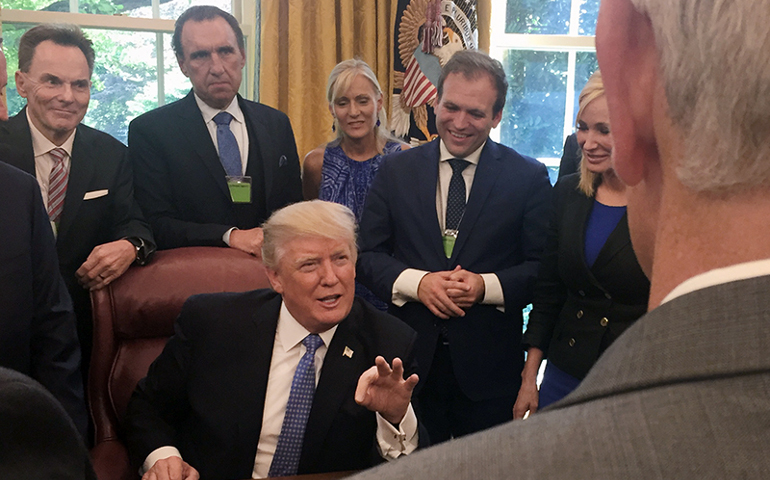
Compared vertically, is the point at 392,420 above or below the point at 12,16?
below

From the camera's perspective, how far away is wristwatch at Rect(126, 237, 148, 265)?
87.8 inches

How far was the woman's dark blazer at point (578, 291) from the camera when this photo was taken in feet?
6.30

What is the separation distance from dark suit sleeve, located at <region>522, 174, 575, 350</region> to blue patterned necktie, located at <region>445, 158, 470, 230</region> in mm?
328

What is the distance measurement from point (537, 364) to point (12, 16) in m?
3.26

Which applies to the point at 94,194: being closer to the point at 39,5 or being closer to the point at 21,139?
the point at 21,139

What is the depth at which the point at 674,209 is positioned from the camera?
1.48ft

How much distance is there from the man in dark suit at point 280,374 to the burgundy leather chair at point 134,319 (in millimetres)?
173

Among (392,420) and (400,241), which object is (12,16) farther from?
(392,420)

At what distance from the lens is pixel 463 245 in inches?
92.4

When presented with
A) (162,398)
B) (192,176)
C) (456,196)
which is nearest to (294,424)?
(162,398)

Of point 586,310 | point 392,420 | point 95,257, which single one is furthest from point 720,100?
point 95,257

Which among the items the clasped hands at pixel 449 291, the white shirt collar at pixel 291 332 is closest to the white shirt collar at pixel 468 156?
the clasped hands at pixel 449 291

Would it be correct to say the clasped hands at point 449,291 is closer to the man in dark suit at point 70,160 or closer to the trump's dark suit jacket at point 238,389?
the trump's dark suit jacket at point 238,389

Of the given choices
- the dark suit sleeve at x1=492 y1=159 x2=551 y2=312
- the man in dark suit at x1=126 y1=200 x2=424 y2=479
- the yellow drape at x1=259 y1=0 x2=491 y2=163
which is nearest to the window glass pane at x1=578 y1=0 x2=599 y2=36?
the yellow drape at x1=259 y1=0 x2=491 y2=163
